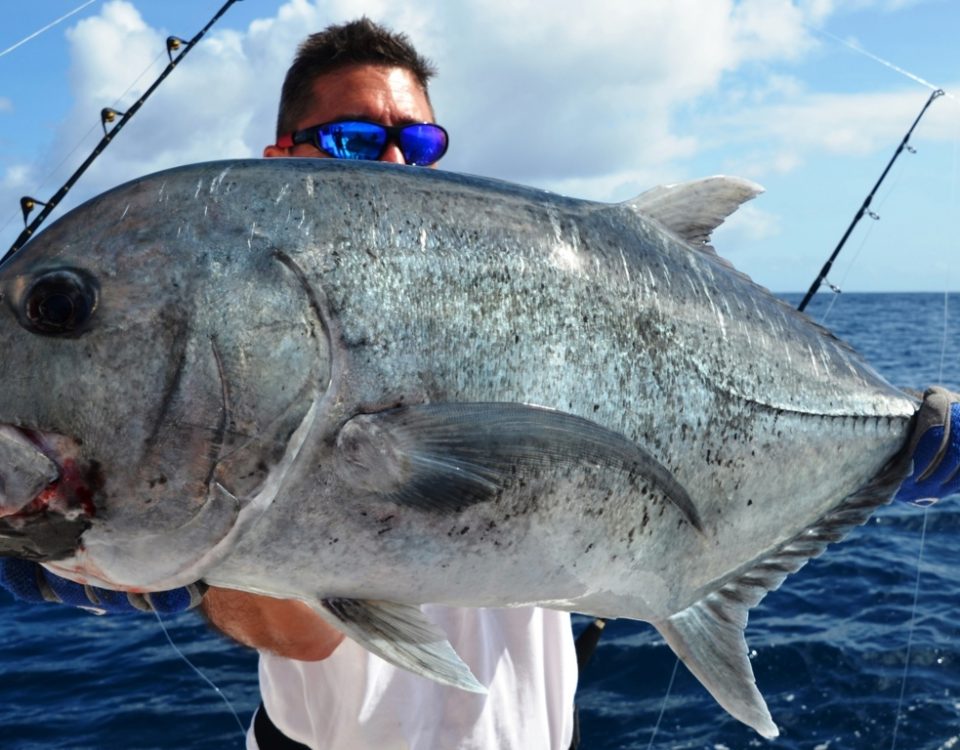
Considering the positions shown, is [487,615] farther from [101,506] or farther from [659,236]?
[101,506]

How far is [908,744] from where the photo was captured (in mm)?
5965

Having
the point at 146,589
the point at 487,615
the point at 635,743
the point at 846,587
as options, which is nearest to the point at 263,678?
the point at 487,615

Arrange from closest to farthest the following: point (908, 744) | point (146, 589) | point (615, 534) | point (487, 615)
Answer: point (146, 589)
point (615, 534)
point (487, 615)
point (908, 744)

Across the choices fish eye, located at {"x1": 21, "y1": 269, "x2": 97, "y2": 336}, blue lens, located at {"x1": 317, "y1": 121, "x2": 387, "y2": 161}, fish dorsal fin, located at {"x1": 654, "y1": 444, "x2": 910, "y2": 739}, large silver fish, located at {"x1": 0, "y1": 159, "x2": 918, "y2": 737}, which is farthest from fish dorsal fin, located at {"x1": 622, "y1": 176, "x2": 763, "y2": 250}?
blue lens, located at {"x1": 317, "y1": 121, "x2": 387, "y2": 161}

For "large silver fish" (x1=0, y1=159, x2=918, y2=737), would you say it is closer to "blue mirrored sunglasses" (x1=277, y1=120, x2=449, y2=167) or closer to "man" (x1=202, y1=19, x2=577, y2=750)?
"man" (x1=202, y1=19, x2=577, y2=750)

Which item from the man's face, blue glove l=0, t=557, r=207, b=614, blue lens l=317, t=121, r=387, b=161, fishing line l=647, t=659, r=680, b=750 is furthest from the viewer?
fishing line l=647, t=659, r=680, b=750

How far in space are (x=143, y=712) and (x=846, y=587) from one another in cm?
718

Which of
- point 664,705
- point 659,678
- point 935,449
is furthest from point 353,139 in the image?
point 659,678

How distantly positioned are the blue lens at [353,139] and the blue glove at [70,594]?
2.02m

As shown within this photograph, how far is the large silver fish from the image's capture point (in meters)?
1.49

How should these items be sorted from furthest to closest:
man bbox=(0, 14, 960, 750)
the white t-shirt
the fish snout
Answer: the white t-shirt, man bbox=(0, 14, 960, 750), the fish snout

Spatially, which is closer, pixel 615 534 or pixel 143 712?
pixel 615 534

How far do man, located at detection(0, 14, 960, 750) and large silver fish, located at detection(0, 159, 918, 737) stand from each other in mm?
996

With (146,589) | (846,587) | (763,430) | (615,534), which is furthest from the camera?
(846,587)
